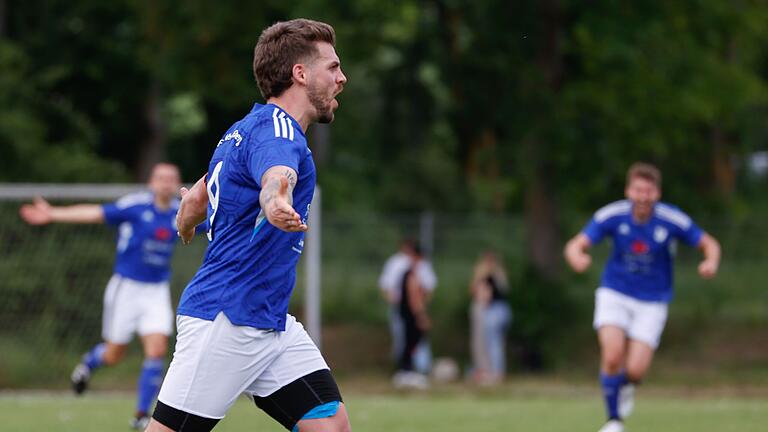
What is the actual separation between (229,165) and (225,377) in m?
0.81

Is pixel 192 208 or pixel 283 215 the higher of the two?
pixel 192 208

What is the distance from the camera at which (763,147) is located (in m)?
43.9

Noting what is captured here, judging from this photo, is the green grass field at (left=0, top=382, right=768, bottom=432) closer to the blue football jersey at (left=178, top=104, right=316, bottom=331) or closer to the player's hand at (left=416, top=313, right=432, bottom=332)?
the player's hand at (left=416, top=313, right=432, bottom=332)

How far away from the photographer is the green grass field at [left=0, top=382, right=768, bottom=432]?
11.1 meters

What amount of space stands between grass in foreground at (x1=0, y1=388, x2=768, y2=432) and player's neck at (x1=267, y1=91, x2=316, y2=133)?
6255 mm

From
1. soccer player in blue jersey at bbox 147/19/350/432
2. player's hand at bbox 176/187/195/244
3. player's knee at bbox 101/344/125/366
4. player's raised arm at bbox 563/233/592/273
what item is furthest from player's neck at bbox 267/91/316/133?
player's knee at bbox 101/344/125/366

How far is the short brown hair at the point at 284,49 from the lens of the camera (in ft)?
16.0

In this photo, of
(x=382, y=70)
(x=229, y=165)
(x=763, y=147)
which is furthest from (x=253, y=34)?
(x=763, y=147)

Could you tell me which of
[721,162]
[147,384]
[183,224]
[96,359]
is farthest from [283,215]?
[721,162]

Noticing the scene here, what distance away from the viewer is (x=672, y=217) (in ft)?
34.9

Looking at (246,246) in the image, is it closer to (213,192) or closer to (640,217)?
(213,192)

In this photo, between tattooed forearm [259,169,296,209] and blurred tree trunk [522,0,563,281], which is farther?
blurred tree trunk [522,0,563,281]

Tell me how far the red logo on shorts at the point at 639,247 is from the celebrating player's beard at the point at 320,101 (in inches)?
240

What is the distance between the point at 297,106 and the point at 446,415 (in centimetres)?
808
